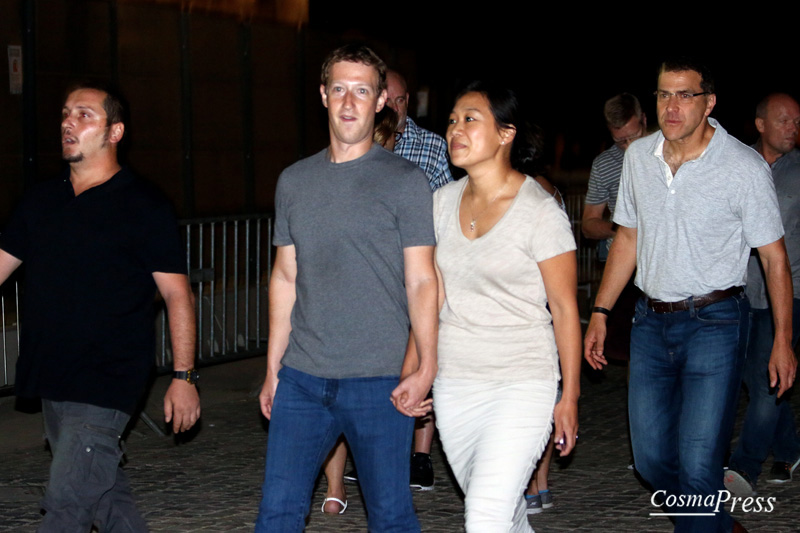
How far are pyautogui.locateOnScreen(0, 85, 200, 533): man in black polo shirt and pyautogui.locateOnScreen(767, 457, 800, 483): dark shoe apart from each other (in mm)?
3793

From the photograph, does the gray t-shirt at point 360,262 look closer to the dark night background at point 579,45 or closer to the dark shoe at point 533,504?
the dark shoe at point 533,504

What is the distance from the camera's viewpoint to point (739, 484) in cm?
646

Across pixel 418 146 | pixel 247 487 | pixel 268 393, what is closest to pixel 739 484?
pixel 418 146

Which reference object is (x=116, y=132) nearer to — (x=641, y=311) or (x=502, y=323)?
(x=502, y=323)

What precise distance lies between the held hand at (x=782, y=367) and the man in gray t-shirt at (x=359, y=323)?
175cm

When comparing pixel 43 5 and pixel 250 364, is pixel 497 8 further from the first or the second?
pixel 250 364

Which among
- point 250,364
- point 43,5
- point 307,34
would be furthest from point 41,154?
point 307,34

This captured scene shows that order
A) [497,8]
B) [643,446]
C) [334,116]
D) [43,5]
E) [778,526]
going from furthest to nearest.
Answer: [497,8] < [43,5] < [778,526] < [643,446] < [334,116]

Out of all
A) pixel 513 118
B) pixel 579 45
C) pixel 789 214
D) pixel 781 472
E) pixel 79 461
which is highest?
pixel 579 45

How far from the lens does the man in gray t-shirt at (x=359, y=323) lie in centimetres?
404

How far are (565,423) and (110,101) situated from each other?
7.08 feet

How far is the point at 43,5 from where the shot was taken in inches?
467

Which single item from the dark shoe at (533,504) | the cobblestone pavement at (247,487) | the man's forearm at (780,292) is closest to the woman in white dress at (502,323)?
the man's forearm at (780,292)

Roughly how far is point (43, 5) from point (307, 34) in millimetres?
4120
